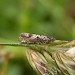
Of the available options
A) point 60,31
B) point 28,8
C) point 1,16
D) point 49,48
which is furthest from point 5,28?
point 49,48

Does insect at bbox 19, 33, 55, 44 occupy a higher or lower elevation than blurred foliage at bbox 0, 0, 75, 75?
lower

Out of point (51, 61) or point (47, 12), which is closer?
point (51, 61)

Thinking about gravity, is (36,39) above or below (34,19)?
below

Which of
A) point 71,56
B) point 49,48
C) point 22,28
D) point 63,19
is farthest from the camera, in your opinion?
point 63,19

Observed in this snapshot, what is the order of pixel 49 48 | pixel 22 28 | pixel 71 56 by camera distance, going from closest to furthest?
pixel 71 56 < pixel 49 48 < pixel 22 28

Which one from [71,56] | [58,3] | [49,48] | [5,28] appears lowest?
[71,56]

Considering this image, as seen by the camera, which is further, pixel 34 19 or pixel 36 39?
pixel 34 19

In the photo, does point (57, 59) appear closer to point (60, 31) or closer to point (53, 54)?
point (53, 54)

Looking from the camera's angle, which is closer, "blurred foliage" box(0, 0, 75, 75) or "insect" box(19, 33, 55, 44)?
"insect" box(19, 33, 55, 44)
